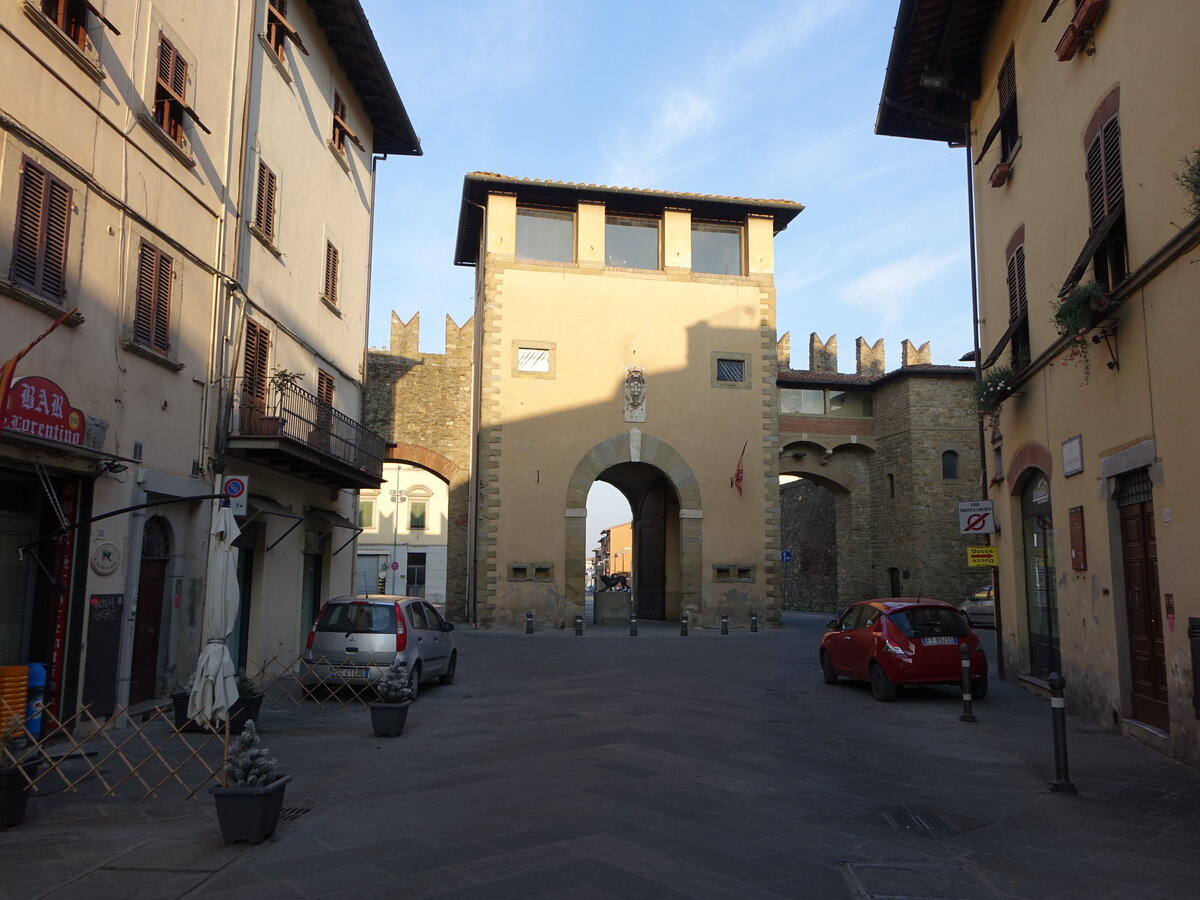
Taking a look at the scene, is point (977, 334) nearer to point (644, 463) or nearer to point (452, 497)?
point (644, 463)

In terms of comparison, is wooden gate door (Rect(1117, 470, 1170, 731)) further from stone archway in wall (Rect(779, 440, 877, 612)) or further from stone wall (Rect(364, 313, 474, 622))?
stone archway in wall (Rect(779, 440, 877, 612))

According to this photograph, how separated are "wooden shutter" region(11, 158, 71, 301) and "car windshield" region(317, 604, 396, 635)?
5272 millimetres

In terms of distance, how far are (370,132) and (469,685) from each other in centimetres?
1274

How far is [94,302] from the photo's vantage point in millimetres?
9781

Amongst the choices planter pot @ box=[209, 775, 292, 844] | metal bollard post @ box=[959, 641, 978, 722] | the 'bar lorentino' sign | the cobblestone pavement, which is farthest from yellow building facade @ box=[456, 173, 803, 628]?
planter pot @ box=[209, 775, 292, 844]

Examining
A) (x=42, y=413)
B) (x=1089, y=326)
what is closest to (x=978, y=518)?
(x=1089, y=326)

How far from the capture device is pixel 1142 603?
946 centimetres

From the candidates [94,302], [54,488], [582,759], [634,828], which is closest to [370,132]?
[94,302]

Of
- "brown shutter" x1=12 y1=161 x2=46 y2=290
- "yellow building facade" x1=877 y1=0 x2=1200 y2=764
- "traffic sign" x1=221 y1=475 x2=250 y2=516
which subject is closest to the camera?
"yellow building facade" x1=877 y1=0 x2=1200 y2=764

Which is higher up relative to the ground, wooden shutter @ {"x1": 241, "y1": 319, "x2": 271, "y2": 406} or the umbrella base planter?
wooden shutter @ {"x1": 241, "y1": 319, "x2": 271, "y2": 406}

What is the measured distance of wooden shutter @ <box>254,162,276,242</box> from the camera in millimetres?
14062

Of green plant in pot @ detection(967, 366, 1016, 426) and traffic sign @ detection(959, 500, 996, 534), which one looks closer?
green plant in pot @ detection(967, 366, 1016, 426)

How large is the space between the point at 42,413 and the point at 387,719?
4449 millimetres

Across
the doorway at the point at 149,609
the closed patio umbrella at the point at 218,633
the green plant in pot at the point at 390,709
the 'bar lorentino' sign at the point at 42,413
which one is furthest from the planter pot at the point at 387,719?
the 'bar lorentino' sign at the point at 42,413
